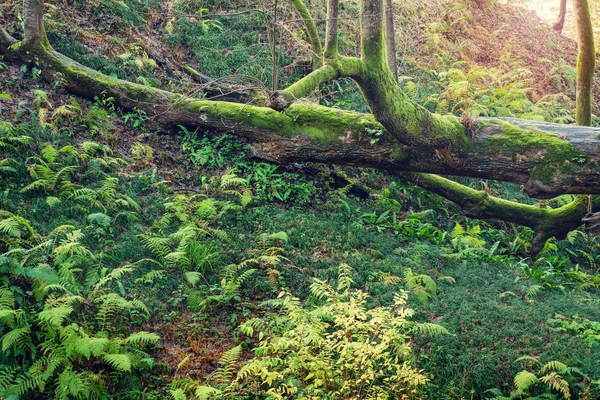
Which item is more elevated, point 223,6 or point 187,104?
point 223,6

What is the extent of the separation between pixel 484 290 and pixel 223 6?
11.3 meters

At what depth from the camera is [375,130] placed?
9.81m

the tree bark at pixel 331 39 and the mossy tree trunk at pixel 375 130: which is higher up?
the tree bark at pixel 331 39

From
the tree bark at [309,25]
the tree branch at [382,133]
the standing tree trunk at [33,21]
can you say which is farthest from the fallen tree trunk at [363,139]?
the tree bark at [309,25]

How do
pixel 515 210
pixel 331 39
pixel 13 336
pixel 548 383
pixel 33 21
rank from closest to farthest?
pixel 13 336 → pixel 548 383 → pixel 331 39 → pixel 33 21 → pixel 515 210

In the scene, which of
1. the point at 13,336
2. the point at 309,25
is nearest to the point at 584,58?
the point at 309,25

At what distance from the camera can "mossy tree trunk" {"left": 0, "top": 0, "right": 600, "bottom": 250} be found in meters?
9.09

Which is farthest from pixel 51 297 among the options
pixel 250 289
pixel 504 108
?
pixel 504 108

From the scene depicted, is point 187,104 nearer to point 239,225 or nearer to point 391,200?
point 239,225

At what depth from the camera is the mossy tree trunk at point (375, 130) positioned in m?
9.09

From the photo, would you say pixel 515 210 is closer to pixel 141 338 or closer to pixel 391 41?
pixel 391 41

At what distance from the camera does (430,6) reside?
60.5 feet

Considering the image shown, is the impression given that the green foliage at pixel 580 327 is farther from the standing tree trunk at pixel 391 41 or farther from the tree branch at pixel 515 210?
the standing tree trunk at pixel 391 41

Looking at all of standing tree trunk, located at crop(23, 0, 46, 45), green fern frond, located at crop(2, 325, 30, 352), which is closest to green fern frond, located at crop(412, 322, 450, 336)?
green fern frond, located at crop(2, 325, 30, 352)
